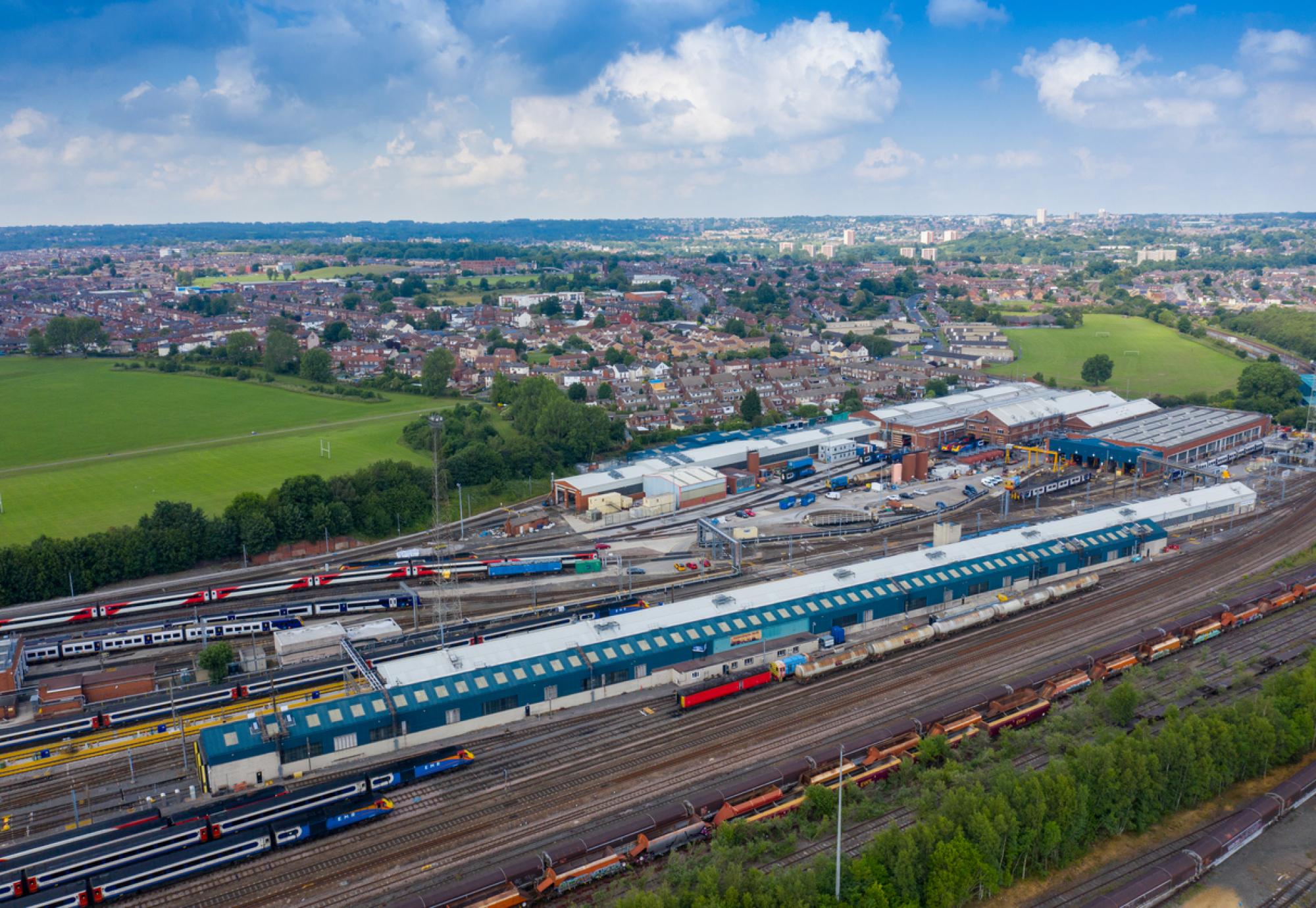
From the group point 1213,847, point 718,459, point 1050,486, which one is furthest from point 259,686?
point 1050,486

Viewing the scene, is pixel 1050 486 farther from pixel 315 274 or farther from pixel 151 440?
pixel 315 274

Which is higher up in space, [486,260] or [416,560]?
[486,260]

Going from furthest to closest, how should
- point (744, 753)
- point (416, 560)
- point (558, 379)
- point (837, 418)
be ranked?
1. point (558, 379)
2. point (837, 418)
3. point (416, 560)
4. point (744, 753)

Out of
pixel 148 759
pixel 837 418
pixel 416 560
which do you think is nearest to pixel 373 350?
pixel 837 418

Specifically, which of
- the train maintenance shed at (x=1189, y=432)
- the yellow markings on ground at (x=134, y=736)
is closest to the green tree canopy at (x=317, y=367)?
the yellow markings on ground at (x=134, y=736)

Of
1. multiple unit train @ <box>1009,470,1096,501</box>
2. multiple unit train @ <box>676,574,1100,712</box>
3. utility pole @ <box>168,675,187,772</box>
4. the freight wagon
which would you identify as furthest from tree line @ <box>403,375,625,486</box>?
multiple unit train @ <box>676,574,1100,712</box>

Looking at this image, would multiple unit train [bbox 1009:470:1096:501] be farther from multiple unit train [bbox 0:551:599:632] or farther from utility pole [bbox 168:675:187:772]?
utility pole [bbox 168:675:187:772]

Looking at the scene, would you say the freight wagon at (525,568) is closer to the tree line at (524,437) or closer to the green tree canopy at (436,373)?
the tree line at (524,437)

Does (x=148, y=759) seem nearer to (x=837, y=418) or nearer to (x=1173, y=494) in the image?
(x=1173, y=494)
